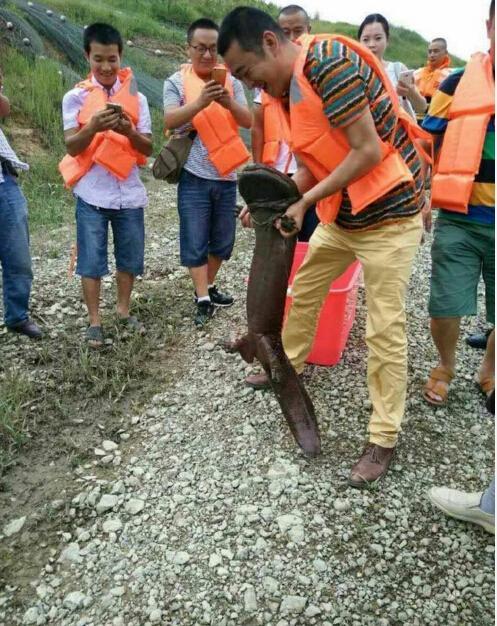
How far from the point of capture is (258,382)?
333 cm

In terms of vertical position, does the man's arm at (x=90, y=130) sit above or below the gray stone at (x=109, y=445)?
above

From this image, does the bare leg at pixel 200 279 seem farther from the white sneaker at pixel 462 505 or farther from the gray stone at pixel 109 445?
the white sneaker at pixel 462 505

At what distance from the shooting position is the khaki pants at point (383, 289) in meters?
2.50

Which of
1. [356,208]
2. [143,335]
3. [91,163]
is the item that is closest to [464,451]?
[356,208]

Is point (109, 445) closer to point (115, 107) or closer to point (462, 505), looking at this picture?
point (462, 505)

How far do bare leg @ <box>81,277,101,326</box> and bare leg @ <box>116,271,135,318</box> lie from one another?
19cm

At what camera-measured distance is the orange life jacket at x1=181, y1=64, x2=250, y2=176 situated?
3713 millimetres

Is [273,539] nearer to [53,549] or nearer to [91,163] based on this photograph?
[53,549]

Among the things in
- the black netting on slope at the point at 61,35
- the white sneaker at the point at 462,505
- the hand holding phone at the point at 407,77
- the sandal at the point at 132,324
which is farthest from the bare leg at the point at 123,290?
the black netting on slope at the point at 61,35

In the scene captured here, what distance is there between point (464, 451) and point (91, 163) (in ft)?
8.86

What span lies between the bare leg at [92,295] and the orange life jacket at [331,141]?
184 cm

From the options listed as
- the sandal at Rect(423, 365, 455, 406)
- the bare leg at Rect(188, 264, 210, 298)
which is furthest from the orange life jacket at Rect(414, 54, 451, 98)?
the sandal at Rect(423, 365, 455, 406)

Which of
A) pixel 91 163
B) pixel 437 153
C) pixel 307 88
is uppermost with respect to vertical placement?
pixel 307 88

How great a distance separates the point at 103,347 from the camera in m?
3.79
